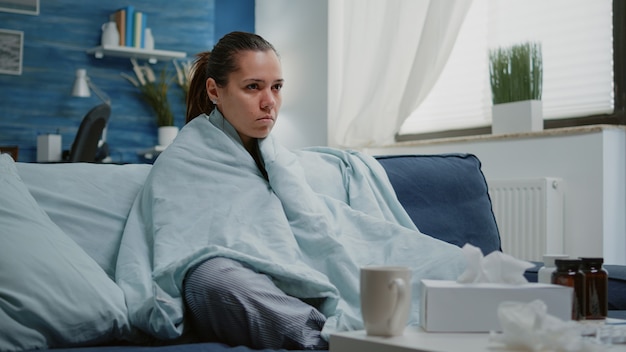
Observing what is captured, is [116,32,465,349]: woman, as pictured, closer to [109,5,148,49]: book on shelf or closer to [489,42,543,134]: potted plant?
[489,42,543,134]: potted plant

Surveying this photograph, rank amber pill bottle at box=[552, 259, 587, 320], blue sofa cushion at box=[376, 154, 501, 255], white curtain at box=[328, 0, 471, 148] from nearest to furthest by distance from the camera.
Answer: amber pill bottle at box=[552, 259, 587, 320], blue sofa cushion at box=[376, 154, 501, 255], white curtain at box=[328, 0, 471, 148]

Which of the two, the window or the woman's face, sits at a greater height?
the window

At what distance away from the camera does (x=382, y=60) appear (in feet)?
14.5

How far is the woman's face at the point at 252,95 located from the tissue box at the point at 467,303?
1.04 meters

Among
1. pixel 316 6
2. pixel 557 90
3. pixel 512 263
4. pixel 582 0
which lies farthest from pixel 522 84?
pixel 512 263

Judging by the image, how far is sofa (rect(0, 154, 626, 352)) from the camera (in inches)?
56.0

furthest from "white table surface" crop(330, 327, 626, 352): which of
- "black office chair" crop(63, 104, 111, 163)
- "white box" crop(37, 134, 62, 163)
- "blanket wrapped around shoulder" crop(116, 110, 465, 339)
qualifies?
"white box" crop(37, 134, 62, 163)

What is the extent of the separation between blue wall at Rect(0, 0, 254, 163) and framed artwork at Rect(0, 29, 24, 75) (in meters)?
0.03

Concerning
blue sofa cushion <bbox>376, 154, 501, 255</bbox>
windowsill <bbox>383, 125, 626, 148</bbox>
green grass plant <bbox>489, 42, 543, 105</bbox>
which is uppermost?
green grass plant <bbox>489, 42, 543, 105</bbox>

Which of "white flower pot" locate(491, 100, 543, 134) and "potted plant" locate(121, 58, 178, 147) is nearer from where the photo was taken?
"white flower pot" locate(491, 100, 543, 134)

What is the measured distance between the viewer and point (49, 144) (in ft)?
17.3

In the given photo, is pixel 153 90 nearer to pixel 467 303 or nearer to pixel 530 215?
pixel 530 215

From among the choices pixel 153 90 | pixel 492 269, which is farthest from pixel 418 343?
pixel 153 90


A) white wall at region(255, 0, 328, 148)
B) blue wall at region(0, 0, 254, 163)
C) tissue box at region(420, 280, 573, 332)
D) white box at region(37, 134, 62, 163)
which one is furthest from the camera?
blue wall at region(0, 0, 254, 163)
